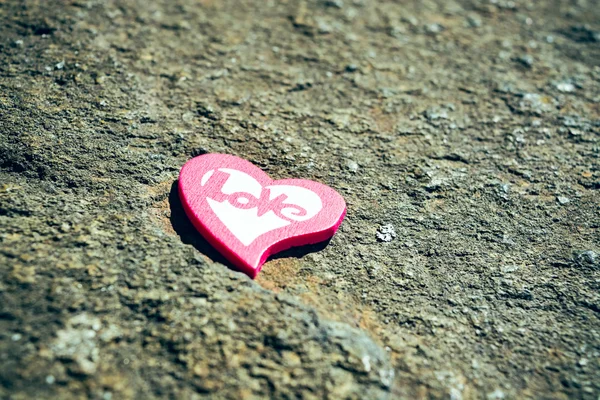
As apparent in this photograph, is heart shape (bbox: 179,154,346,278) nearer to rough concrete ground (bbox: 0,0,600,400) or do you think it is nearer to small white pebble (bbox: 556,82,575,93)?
rough concrete ground (bbox: 0,0,600,400)

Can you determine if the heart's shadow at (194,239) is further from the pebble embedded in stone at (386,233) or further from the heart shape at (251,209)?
the pebble embedded in stone at (386,233)

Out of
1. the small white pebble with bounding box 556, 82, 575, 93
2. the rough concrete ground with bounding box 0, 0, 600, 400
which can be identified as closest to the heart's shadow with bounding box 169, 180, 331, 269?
the rough concrete ground with bounding box 0, 0, 600, 400

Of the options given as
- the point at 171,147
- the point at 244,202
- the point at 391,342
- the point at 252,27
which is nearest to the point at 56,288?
the point at 244,202

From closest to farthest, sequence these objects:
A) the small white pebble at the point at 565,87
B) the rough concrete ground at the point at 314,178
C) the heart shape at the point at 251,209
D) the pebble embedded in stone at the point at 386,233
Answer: the rough concrete ground at the point at 314,178, the heart shape at the point at 251,209, the pebble embedded in stone at the point at 386,233, the small white pebble at the point at 565,87

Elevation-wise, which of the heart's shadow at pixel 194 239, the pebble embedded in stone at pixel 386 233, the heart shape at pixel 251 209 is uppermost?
the heart shape at pixel 251 209

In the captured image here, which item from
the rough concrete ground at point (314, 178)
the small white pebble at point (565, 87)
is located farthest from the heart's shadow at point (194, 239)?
A: the small white pebble at point (565, 87)

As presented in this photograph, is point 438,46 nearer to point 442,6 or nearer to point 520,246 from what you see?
point 442,6

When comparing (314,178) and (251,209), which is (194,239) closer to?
(251,209)
